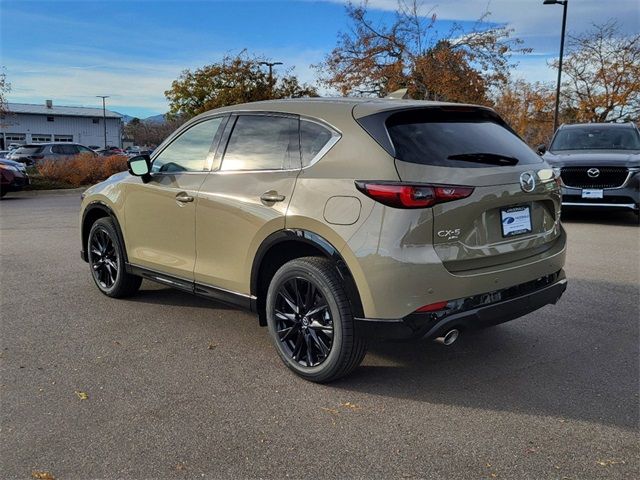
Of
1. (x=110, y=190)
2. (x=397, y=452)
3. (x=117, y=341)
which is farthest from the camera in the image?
(x=110, y=190)

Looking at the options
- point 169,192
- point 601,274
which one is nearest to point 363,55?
point 601,274

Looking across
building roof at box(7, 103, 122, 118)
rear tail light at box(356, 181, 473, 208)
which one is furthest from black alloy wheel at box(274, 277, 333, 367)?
building roof at box(7, 103, 122, 118)

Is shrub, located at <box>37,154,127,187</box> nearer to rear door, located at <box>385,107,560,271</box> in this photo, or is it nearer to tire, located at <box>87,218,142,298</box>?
tire, located at <box>87,218,142,298</box>

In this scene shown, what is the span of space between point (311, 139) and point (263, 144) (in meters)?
0.45

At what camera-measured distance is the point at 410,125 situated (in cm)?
352

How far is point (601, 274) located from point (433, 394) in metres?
4.04

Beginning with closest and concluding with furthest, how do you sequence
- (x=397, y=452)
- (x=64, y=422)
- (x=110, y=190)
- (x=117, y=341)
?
(x=397, y=452), (x=64, y=422), (x=117, y=341), (x=110, y=190)

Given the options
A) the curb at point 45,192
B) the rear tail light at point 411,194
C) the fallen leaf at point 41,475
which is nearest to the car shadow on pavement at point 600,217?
the rear tail light at point 411,194

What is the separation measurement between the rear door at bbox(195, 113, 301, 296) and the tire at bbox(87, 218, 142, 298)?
4.36 feet

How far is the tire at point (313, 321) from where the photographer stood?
134 inches

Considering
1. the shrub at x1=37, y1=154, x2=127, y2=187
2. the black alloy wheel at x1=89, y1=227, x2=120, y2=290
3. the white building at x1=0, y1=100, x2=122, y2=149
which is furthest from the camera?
the white building at x1=0, y1=100, x2=122, y2=149

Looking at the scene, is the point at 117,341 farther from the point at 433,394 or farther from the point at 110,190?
the point at 433,394

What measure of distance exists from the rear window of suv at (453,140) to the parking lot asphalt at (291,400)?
1.40 meters

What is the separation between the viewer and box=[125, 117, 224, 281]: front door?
175 inches
